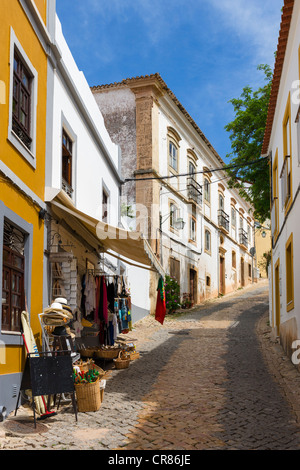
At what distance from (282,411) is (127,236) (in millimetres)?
4011

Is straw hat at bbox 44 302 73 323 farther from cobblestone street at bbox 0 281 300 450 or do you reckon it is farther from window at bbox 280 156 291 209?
window at bbox 280 156 291 209

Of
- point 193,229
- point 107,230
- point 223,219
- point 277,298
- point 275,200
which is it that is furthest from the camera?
point 223,219

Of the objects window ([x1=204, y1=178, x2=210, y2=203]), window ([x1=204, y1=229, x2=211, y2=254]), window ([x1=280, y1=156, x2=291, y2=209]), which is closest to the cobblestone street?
window ([x1=280, y1=156, x2=291, y2=209])

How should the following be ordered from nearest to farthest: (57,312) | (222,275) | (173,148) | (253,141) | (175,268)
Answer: (57,312), (253,141), (175,268), (173,148), (222,275)

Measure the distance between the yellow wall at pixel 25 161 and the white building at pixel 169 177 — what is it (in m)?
10.7

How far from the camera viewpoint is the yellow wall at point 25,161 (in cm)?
716

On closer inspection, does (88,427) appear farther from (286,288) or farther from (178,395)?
(286,288)

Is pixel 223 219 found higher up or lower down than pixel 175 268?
higher up

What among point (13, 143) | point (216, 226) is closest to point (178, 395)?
point (13, 143)

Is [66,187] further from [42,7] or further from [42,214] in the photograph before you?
[42,7]

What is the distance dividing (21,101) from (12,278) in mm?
2787

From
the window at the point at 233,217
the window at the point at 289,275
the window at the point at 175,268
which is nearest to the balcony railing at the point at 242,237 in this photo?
the window at the point at 233,217

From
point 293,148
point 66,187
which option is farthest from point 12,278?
point 293,148

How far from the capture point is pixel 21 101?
324 inches
